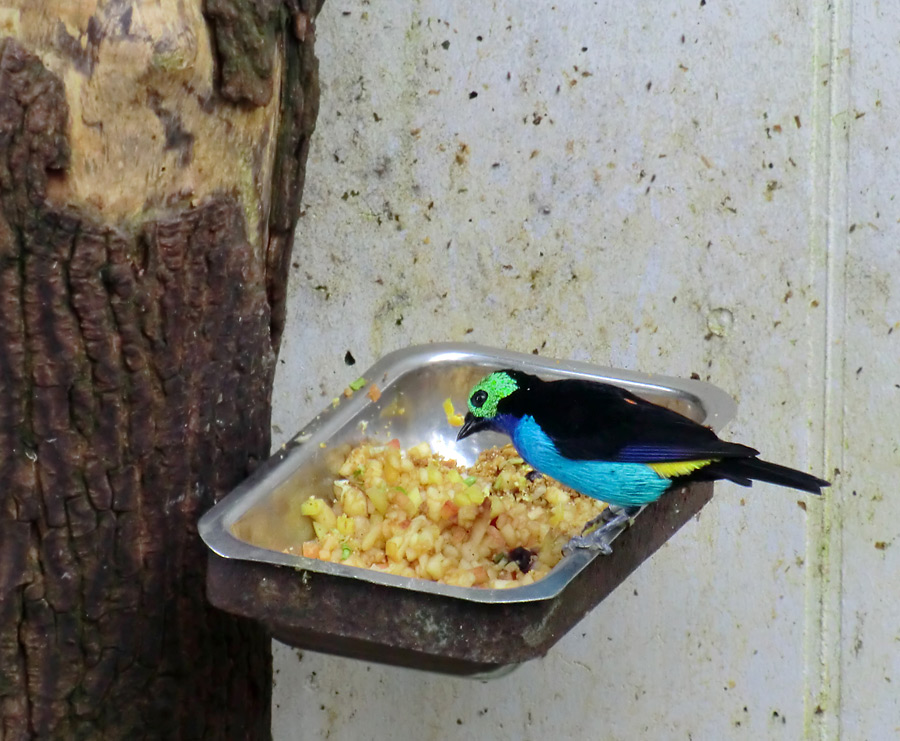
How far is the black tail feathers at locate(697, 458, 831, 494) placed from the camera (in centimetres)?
218

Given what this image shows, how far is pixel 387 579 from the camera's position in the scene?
6.38 ft

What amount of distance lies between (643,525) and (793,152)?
1303mm

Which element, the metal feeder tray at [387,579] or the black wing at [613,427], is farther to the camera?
the black wing at [613,427]

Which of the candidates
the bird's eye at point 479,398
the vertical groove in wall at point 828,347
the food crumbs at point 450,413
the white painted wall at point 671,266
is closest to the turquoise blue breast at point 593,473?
the bird's eye at point 479,398

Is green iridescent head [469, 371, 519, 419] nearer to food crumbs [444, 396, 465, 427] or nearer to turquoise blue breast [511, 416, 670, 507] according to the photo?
turquoise blue breast [511, 416, 670, 507]

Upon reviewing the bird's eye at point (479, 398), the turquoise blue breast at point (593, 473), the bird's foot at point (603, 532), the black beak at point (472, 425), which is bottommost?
the bird's foot at point (603, 532)

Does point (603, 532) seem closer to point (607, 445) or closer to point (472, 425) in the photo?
point (607, 445)

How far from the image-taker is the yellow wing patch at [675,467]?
7.56 feet

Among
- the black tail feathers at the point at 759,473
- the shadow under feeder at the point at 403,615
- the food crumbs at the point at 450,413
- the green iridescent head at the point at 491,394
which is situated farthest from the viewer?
the food crumbs at the point at 450,413

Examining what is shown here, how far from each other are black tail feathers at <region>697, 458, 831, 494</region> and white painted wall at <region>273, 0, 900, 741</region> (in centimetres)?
103

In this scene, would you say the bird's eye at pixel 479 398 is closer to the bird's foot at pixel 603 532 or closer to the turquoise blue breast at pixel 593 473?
the turquoise blue breast at pixel 593 473

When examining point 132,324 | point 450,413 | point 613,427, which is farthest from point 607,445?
point 132,324

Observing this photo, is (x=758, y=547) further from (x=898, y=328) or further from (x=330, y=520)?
(x=330, y=520)

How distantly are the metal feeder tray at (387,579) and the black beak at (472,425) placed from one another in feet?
0.71
